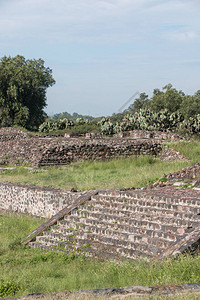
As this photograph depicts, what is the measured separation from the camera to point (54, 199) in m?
12.5

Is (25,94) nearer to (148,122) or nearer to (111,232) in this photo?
(148,122)

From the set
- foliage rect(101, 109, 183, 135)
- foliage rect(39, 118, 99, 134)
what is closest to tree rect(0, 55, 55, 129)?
foliage rect(39, 118, 99, 134)

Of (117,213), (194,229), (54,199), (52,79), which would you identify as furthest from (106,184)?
(52,79)

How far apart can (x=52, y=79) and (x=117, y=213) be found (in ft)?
120

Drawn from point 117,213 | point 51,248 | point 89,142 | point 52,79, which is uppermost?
point 52,79

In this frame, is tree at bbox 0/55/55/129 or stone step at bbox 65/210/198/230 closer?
stone step at bbox 65/210/198/230

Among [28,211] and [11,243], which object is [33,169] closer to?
[28,211]

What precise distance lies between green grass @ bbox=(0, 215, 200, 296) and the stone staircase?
474 mm

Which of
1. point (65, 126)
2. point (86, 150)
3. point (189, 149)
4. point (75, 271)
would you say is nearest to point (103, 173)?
point (86, 150)

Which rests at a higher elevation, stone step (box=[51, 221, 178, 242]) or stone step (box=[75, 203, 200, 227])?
stone step (box=[75, 203, 200, 227])

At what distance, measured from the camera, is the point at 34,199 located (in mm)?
13477

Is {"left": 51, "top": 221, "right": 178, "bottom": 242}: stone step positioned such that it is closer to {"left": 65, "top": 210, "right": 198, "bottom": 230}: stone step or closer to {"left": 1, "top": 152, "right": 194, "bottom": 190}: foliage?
{"left": 65, "top": 210, "right": 198, "bottom": 230}: stone step

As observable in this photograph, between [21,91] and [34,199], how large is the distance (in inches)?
1101

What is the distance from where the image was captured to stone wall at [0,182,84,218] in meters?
12.3
